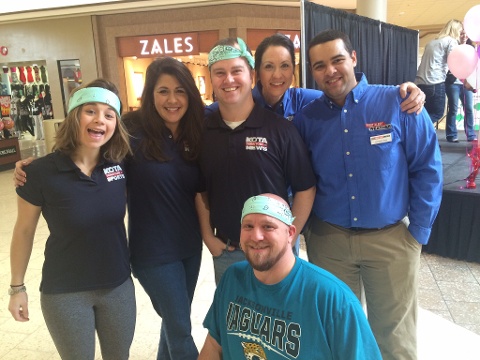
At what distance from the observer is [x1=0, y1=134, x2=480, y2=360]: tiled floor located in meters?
2.56

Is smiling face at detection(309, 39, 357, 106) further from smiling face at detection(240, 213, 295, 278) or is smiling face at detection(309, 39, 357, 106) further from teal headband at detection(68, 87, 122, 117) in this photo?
teal headband at detection(68, 87, 122, 117)

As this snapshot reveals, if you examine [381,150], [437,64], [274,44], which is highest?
[437,64]

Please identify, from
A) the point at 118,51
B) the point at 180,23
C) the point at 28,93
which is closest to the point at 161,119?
the point at 180,23

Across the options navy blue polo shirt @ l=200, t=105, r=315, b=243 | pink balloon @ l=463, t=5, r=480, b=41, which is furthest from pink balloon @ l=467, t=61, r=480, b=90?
navy blue polo shirt @ l=200, t=105, r=315, b=243

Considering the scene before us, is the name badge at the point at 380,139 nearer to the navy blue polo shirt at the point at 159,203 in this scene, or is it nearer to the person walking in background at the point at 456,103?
the navy blue polo shirt at the point at 159,203

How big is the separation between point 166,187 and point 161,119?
33 centimetres

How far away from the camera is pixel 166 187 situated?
5.83 feet

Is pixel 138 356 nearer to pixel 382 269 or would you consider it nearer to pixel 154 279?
pixel 154 279

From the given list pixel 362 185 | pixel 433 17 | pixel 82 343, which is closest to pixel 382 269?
pixel 362 185

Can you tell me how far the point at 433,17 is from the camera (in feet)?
42.2

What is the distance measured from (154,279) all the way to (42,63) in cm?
1049

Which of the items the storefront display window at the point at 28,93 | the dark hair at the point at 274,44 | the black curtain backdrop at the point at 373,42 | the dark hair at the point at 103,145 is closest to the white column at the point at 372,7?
the black curtain backdrop at the point at 373,42

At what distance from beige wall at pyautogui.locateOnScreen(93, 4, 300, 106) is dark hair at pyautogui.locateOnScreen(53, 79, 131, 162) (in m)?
7.36

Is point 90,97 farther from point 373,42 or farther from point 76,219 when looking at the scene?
point 373,42
